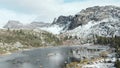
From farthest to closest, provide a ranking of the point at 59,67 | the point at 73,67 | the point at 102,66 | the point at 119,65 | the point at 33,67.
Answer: the point at 33,67 → the point at 59,67 → the point at 73,67 → the point at 102,66 → the point at 119,65

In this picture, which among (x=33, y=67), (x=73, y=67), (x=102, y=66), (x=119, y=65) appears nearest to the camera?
Result: (x=119, y=65)

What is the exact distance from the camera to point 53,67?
16888 centimetres

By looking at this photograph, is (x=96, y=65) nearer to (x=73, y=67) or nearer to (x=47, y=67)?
(x=73, y=67)

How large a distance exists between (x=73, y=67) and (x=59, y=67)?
42.7ft

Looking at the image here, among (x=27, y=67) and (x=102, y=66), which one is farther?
(x=27, y=67)

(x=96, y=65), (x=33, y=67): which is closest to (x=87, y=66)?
(x=96, y=65)

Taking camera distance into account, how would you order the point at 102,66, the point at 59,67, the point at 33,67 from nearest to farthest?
1. the point at 102,66
2. the point at 59,67
3. the point at 33,67

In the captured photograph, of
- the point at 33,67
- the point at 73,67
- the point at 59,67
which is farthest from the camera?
the point at 33,67

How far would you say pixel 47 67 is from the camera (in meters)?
171

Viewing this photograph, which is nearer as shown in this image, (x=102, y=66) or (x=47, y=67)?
(x=102, y=66)

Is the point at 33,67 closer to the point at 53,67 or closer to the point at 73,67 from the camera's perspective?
the point at 53,67

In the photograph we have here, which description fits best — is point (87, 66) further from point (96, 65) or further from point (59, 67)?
point (59, 67)

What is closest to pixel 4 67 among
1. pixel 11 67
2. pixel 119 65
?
pixel 11 67

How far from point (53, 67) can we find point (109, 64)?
1419 inches
